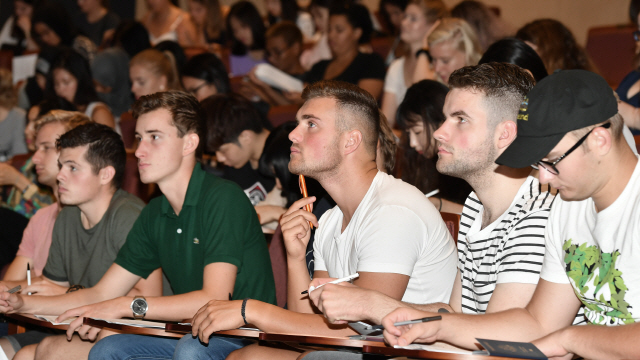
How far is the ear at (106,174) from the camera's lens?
2916 mm

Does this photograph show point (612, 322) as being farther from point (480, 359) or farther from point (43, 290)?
point (43, 290)

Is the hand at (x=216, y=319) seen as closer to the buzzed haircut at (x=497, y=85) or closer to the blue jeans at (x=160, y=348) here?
the blue jeans at (x=160, y=348)

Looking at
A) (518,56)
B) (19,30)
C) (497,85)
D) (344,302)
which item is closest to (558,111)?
(497,85)

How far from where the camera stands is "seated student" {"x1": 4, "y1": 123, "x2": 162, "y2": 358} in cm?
280

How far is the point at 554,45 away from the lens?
3494 millimetres

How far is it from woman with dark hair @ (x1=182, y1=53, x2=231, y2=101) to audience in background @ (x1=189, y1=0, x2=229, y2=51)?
2.21 m

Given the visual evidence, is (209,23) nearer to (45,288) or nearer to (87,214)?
(87,214)

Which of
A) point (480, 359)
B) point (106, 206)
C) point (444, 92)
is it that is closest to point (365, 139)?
point (444, 92)

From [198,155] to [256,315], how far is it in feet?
3.22

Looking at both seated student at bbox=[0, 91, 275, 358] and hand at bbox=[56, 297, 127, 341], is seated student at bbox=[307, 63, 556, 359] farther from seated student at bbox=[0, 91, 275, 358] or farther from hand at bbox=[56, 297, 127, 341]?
hand at bbox=[56, 297, 127, 341]

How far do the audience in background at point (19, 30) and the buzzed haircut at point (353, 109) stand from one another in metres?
5.92

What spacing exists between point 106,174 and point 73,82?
2.09 m

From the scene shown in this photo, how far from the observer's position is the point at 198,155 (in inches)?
107

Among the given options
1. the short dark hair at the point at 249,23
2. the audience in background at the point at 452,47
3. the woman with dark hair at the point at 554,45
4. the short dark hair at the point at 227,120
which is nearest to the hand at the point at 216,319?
the short dark hair at the point at 227,120
